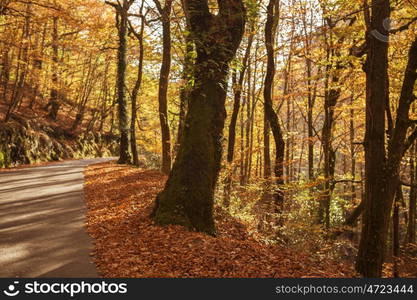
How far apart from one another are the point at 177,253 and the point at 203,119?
325 centimetres

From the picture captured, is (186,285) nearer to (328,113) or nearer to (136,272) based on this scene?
(136,272)

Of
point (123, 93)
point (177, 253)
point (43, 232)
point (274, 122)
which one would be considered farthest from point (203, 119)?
point (123, 93)

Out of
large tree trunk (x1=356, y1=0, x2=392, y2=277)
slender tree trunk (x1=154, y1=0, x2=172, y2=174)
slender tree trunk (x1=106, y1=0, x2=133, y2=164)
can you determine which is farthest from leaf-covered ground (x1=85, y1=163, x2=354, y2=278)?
slender tree trunk (x1=106, y1=0, x2=133, y2=164)

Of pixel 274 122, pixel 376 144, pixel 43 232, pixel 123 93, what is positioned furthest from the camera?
pixel 123 93

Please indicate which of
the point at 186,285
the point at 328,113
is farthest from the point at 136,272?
the point at 328,113

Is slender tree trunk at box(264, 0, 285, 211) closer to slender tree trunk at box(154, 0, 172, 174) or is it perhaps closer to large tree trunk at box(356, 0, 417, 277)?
slender tree trunk at box(154, 0, 172, 174)

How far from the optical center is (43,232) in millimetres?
7117

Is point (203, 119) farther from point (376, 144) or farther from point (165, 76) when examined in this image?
point (165, 76)

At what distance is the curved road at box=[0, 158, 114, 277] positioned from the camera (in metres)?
5.30

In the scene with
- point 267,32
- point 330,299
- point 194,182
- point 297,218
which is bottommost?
point 297,218

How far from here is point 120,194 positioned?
36.9 ft

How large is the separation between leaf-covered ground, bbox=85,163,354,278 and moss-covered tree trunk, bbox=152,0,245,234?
56cm

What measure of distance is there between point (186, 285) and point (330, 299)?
2141 mm

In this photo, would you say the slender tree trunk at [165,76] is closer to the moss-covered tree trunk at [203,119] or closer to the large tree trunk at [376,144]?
the moss-covered tree trunk at [203,119]
